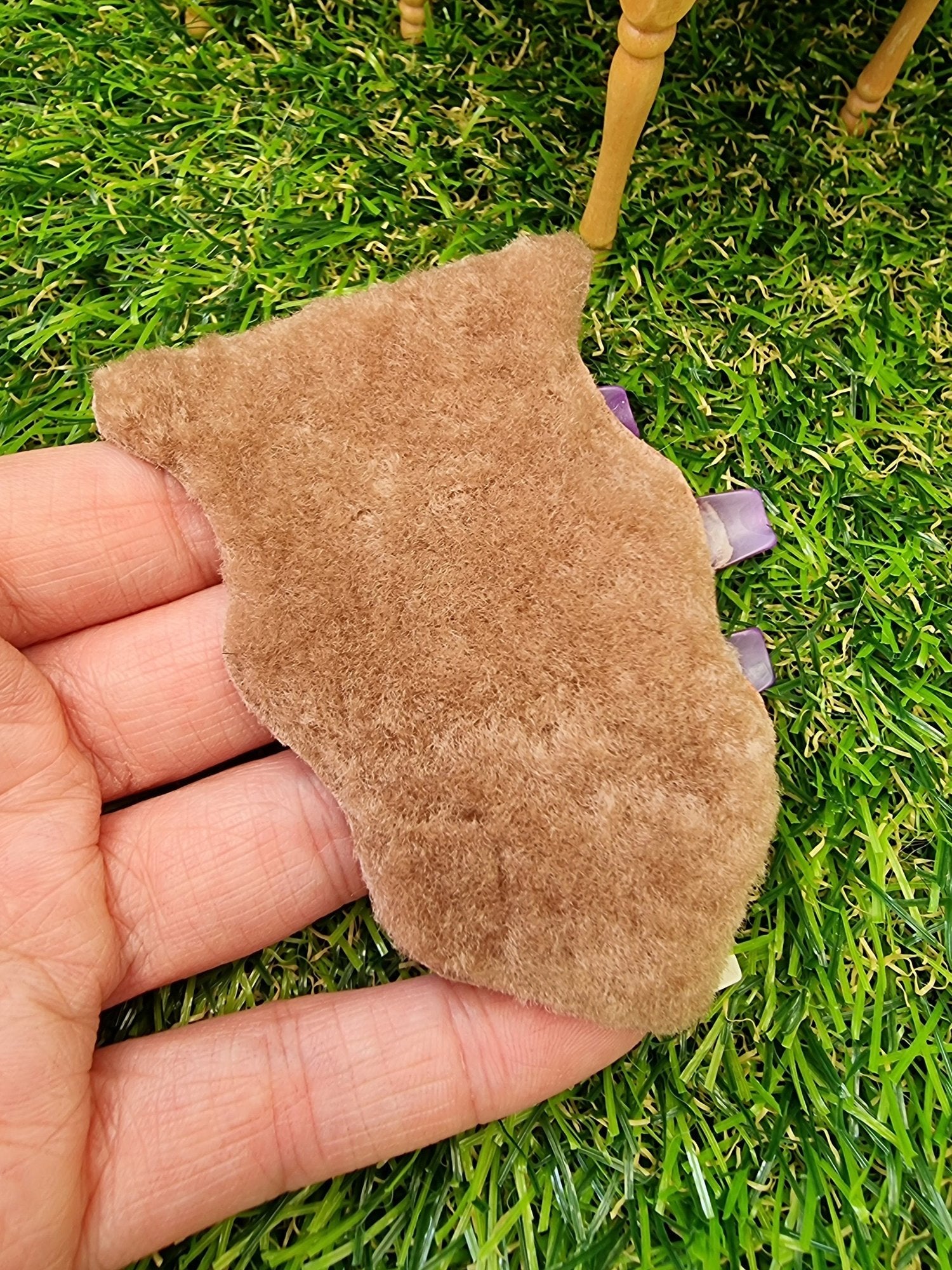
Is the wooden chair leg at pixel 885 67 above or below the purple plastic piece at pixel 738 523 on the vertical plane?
above

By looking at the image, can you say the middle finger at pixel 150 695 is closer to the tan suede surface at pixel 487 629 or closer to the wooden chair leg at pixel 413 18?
the tan suede surface at pixel 487 629

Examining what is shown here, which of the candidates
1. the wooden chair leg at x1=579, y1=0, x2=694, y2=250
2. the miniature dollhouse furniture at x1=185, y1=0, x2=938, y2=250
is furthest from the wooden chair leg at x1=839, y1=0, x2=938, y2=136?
the wooden chair leg at x1=579, y1=0, x2=694, y2=250

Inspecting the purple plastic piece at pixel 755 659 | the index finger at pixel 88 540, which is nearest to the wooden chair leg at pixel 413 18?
the index finger at pixel 88 540

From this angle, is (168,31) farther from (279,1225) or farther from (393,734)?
(279,1225)

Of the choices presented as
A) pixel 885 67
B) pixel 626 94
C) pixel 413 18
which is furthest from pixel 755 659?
pixel 413 18

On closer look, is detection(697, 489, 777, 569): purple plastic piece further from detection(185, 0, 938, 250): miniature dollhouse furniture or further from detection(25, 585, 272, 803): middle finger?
detection(25, 585, 272, 803): middle finger

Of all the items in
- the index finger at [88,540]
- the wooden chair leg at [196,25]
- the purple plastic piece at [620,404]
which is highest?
the wooden chair leg at [196,25]

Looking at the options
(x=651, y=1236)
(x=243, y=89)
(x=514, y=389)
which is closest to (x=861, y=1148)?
(x=651, y=1236)

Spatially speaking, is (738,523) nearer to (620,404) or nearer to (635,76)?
(620,404)
